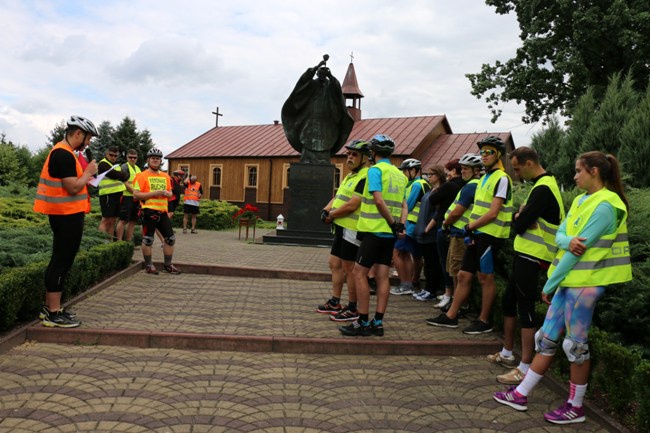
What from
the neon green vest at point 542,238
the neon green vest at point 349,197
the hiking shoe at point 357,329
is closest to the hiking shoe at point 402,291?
the neon green vest at point 349,197

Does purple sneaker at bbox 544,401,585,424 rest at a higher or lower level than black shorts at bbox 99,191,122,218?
lower

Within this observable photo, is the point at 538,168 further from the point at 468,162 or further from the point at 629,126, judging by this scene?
the point at 629,126

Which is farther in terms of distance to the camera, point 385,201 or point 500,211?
point 385,201

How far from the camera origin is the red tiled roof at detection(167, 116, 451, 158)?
30.6 meters

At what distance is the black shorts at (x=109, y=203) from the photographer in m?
9.23

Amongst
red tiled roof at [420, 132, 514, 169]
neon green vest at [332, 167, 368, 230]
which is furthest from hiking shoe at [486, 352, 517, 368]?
red tiled roof at [420, 132, 514, 169]

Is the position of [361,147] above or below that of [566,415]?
above

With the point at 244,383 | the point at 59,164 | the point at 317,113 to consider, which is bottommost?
the point at 244,383

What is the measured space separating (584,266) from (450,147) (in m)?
28.5

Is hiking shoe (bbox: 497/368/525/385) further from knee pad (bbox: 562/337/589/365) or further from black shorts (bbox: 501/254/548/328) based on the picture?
knee pad (bbox: 562/337/589/365)

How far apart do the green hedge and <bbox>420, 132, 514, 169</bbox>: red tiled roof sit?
79.8 feet

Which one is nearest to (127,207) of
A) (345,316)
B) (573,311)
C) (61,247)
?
(61,247)

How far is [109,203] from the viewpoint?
925cm

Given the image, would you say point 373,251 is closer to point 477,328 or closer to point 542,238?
point 477,328
